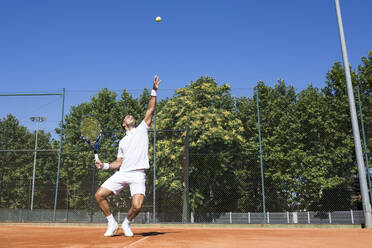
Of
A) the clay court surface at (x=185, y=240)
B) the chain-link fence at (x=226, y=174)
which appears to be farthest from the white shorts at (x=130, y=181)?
the chain-link fence at (x=226, y=174)

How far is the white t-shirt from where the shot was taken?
462cm

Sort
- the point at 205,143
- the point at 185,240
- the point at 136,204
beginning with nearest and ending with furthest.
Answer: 1. the point at 185,240
2. the point at 136,204
3. the point at 205,143

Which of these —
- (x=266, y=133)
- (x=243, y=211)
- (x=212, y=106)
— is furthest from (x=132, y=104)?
(x=243, y=211)

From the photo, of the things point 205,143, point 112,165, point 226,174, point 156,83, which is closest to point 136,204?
point 112,165

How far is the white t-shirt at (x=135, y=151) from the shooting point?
182 inches

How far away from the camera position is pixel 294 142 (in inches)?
867

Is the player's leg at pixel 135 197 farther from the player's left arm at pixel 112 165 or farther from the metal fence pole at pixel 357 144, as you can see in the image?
the metal fence pole at pixel 357 144

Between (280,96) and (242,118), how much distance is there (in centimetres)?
379

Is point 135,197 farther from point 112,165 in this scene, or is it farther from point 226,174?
point 226,174

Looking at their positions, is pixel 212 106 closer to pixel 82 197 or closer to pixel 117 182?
pixel 82 197

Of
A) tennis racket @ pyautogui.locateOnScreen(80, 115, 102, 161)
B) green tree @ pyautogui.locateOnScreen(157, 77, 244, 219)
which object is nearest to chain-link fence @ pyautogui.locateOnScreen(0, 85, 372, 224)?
green tree @ pyautogui.locateOnScreen(157, 77, 244, 219)

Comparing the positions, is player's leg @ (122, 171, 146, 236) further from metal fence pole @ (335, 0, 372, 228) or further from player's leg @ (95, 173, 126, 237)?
metal fence pole @ (335, 0, 372, 228)

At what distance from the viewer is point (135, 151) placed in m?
4.64

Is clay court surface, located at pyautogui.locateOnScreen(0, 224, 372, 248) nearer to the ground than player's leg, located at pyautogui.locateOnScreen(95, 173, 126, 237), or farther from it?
nearer to the ground
